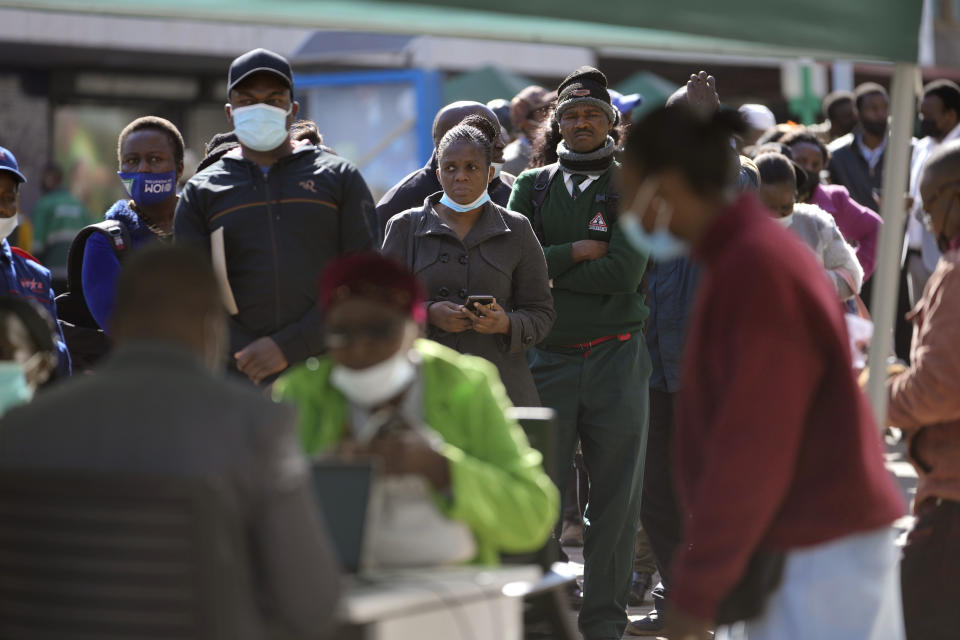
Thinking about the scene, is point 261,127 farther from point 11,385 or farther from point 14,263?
point 11,385

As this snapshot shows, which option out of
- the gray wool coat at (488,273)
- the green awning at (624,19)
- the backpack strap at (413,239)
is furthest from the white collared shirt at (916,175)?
the green awning at (624,19)

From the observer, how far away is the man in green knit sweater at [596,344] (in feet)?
20.5

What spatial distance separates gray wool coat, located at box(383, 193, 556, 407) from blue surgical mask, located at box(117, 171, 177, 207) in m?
1.02

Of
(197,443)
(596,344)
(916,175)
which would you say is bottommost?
(197,443)

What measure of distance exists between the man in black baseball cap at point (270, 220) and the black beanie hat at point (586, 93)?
1.50m

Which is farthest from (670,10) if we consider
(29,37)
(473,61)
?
(473,61)

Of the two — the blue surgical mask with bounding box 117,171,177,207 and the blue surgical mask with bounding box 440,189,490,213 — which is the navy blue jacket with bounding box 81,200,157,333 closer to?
the blue surgical mask with bounding box 117,171,177,207

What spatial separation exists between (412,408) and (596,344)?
2.84m

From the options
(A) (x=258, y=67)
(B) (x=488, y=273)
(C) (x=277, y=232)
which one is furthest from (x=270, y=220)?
(B) (x=488, y=273)

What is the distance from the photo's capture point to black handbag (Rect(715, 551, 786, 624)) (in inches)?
131

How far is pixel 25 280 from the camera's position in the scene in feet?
19.0

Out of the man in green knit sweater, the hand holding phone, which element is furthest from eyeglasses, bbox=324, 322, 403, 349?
the man in green knit sweater

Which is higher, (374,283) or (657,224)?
(657,224)

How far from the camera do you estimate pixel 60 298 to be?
6492mm
